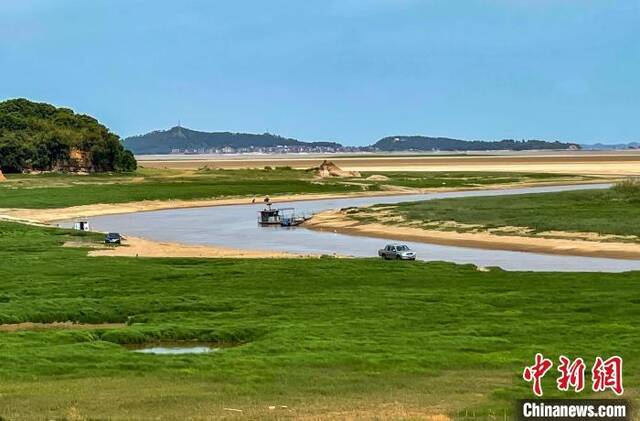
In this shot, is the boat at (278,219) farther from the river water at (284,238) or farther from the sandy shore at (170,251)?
the sandy shore at (170,251)

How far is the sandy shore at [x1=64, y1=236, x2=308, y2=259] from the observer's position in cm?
5519

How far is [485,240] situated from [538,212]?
1643cm

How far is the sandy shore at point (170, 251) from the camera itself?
2173 inches

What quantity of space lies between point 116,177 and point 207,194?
1260 inches

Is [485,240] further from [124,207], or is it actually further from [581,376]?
[124,207]

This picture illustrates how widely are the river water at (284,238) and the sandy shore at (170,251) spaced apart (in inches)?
141

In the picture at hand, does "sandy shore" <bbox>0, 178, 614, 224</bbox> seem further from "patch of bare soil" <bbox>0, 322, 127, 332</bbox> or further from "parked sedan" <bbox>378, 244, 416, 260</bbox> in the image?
"patch of bare soil" <bbox>0, 322, 127, 332</bbox>

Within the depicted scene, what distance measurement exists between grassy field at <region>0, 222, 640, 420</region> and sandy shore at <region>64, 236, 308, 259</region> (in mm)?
8470

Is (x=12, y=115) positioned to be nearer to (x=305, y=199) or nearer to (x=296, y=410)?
(x=305, y=199)

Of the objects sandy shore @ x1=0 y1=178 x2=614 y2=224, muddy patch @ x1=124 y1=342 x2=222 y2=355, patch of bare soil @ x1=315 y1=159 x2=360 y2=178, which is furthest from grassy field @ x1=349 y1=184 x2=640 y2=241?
patch of bare soil @ x1=315 y1=159 x2=360 y2=178

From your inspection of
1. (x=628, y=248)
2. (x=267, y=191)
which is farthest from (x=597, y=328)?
(x=267, y=191)

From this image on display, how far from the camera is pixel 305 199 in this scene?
12031cm

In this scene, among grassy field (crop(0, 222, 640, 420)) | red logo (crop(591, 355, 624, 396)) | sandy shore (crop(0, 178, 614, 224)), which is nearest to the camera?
red logo (crop(591, 355, 624, 396))

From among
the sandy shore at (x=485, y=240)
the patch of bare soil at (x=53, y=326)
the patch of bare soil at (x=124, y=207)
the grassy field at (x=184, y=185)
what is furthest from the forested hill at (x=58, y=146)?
the patch of bare soil at (x=53, y=326)
